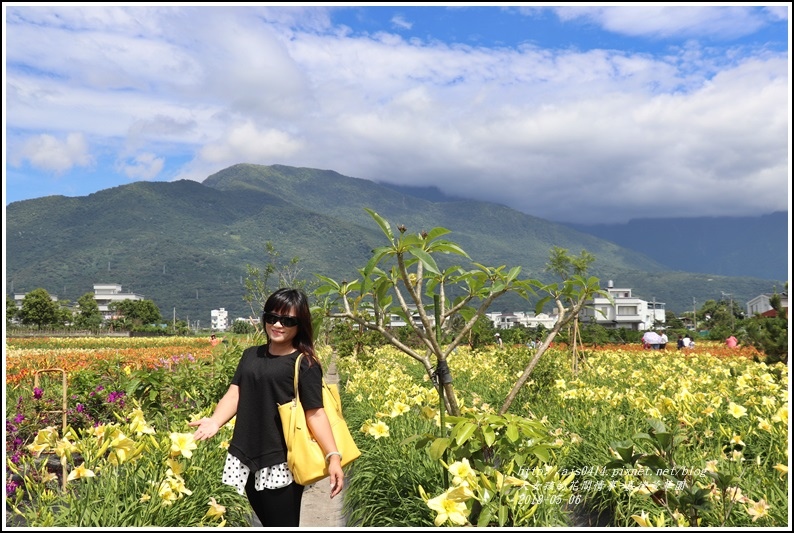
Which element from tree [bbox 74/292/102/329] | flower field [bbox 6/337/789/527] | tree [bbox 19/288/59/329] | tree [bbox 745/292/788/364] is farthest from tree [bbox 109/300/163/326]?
flower field [bbox 6/337/789/527]

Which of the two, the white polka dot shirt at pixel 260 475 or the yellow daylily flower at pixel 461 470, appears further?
the white polka dot shirt at pixel 260 475

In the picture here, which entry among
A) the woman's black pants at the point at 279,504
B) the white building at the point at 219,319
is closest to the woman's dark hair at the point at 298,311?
the woman's black pants at the point at 279,504

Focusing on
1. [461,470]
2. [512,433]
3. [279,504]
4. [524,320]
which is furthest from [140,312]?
[461,470]

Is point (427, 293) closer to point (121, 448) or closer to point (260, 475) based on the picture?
point (260, 475)

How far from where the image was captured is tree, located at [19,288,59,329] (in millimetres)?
58156

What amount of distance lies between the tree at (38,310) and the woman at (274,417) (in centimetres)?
6325

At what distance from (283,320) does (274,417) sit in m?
0.43

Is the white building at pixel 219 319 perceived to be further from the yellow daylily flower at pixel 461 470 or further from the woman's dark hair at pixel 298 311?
the yellow daylily flower at pixel 461 470

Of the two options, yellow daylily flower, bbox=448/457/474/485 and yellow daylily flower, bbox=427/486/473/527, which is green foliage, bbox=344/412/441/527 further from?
yellow daylily flower, bbox=427/486/473/527

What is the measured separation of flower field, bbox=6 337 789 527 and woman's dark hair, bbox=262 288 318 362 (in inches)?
24.6

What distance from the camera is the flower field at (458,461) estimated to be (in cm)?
276

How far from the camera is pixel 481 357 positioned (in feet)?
40.4

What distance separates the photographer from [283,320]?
288cm

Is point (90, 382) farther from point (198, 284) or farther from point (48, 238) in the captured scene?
point (48, 238)
